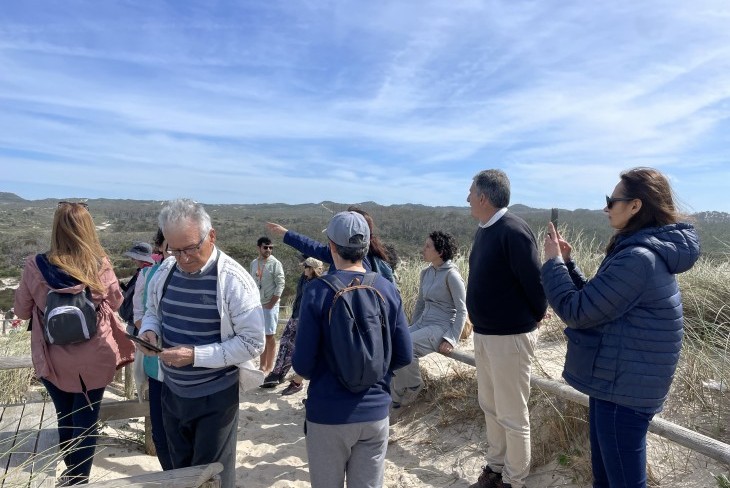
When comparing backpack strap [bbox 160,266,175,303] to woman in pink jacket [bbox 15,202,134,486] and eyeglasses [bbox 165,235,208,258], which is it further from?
woman in pink jacket [bbox 15,202,134,486]

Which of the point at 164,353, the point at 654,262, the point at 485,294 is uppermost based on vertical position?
the point at 654,262

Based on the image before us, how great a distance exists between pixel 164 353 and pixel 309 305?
0.71 meters

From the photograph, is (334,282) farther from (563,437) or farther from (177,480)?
(563,437)

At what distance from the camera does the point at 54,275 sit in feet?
9.62

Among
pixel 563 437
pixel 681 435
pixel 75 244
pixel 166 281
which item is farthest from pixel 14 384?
pixel 681 435

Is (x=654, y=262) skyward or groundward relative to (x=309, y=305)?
skyward

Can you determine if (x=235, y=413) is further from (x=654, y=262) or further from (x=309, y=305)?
(x=654, y=262)

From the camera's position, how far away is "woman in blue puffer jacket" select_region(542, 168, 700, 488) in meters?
2.18

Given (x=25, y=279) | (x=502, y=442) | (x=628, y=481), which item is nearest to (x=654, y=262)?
(x=628, y=481)

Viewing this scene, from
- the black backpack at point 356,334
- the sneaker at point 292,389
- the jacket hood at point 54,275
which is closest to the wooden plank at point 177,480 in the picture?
the black backpack at point 356,334

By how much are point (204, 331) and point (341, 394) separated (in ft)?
2.43

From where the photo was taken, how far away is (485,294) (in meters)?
3.19

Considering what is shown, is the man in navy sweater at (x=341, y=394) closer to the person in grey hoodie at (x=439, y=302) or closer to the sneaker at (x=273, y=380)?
the person in grey hoodie at (x=439, y=302)

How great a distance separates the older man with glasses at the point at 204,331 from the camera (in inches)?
94.4
